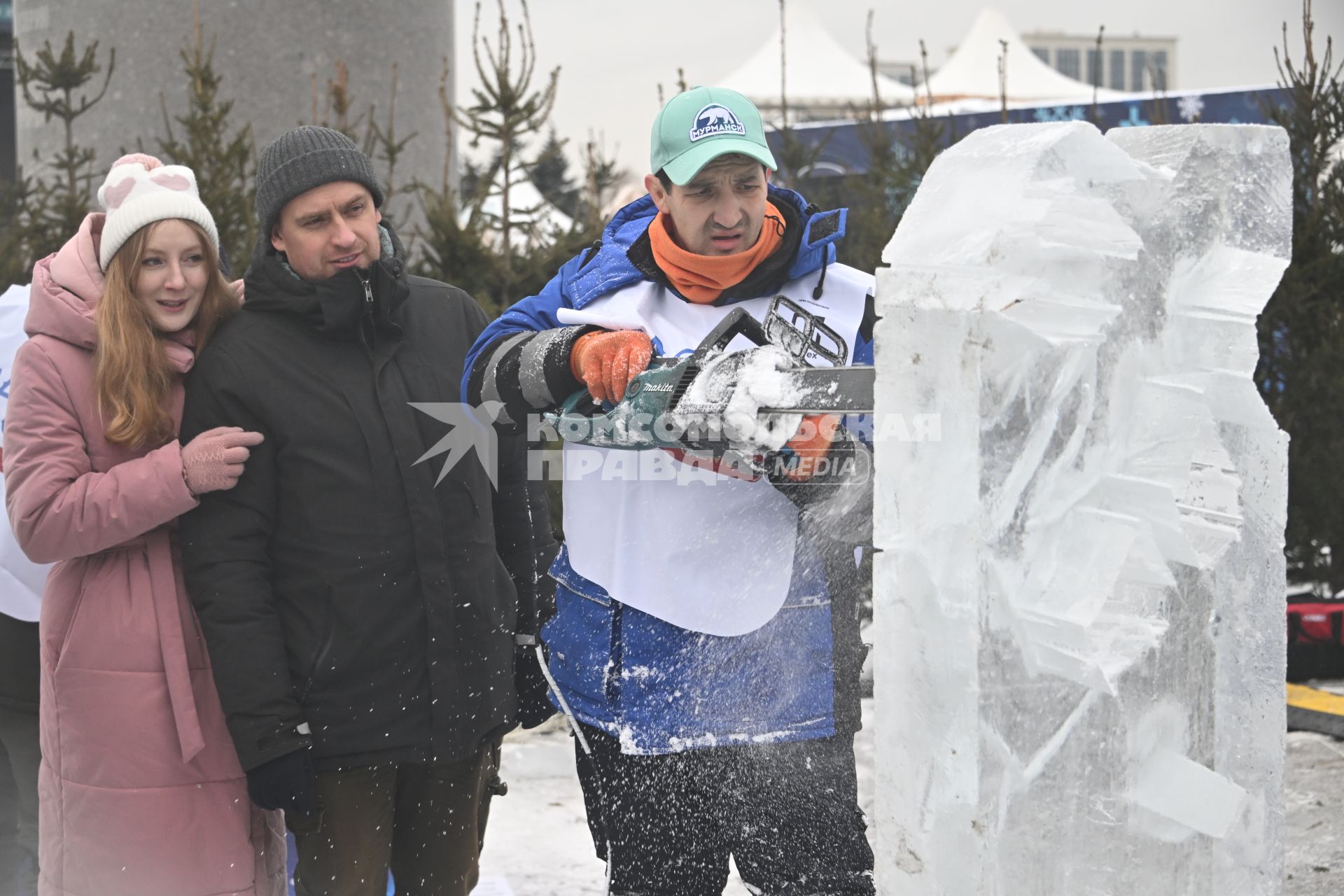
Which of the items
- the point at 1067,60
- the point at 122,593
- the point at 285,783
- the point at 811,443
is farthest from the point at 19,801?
the point at 1067,60

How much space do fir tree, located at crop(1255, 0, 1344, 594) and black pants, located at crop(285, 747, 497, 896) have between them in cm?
393

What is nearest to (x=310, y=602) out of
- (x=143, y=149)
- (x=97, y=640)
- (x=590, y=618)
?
(x=97, y=640)

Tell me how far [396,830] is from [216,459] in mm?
772

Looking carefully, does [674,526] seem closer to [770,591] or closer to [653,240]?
[770,591]

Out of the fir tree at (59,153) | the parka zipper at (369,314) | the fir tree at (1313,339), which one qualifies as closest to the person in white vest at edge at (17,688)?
the parka zipper at (369,314)

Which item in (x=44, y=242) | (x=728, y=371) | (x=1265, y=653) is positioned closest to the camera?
(x=1265, y=653)

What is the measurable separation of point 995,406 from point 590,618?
3.76 ft

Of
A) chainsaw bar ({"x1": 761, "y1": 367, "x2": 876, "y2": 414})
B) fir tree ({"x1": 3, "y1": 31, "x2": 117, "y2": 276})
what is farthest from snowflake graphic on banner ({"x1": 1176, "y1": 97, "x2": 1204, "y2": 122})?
chainsaw bar ({"x1": 761, "y1": 367, "x2": 876, "y2": 414})

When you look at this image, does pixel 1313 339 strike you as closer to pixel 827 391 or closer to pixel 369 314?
pixel 369 314

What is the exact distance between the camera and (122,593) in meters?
2.05

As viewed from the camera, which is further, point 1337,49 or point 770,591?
point 1337,49

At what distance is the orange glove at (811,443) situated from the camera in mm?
1665

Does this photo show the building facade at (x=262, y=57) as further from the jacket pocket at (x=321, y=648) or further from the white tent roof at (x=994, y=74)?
the white tent roof at (x=994, y=74)

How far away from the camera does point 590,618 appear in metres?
1.98
